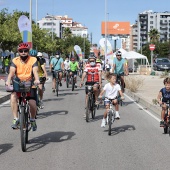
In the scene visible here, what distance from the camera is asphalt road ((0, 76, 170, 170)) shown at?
22.6 ft

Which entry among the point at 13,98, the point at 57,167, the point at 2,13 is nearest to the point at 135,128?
the point at 13,98

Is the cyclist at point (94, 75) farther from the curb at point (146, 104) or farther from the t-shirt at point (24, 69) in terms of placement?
the t-shirt at point (24, 69)

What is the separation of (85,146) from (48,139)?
100 cm

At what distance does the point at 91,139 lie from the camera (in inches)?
357

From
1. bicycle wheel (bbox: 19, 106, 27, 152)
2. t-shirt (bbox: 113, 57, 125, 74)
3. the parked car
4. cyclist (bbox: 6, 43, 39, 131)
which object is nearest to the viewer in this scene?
bicycle wheel (bbox: 19, 106, 27, 152)

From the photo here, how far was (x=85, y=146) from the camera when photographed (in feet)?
27.2

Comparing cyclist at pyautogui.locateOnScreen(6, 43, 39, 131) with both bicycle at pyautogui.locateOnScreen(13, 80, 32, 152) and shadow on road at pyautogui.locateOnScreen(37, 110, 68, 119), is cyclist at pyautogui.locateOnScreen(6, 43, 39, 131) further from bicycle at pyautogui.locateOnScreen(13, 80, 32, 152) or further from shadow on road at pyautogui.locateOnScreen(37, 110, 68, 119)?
shadow on road at pyautogui.locateOnScreen(37, 110, 68, 119)

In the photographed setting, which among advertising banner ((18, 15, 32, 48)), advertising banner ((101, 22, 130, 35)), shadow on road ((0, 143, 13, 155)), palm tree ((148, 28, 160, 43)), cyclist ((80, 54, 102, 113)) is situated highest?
advertising banner ((101, 22, 130, 35))

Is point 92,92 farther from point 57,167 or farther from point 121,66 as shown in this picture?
point 57,167

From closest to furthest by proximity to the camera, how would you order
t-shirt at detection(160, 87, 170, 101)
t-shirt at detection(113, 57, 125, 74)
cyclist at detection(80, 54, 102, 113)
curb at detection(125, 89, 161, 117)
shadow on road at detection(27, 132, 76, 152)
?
shadow on road at detection(27, 132, 76, 152) → t-shirt at detection(160, 87, 170, 101) → cyclist at detection(80, 54, 102, 113) → curb at detection(125, 89, 161, 117) → t-shirt at detection(113, 57, 125, 74)

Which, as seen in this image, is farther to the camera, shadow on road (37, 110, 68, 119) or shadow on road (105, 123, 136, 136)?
shadow on road (37, 110, 68, 119)

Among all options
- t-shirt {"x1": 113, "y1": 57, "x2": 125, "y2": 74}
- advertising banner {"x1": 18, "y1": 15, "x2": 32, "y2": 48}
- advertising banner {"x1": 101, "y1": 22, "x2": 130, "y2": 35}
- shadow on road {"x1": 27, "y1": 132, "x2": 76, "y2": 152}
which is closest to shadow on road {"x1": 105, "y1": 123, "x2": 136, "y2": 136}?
shadow on road {"x1": 27, "y1": 132, "x2": 76, "y2": 152}

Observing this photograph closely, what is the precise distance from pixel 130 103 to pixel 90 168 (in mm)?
10749

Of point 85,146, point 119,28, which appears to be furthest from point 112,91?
point 119,28
